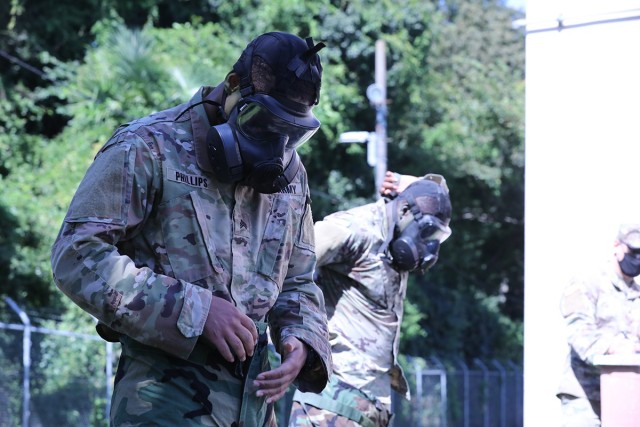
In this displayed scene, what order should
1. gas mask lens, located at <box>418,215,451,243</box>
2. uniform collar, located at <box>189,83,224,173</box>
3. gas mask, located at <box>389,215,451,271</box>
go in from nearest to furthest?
uniform collar, located at <box>189,83,224,173</box> < gas mask, located at <box>389,215,451,271</box> < gas mask lens, located at <box>418,215,451,243</box>

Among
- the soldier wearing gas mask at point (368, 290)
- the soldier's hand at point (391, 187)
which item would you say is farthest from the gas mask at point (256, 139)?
the soldier's hand at point (391, 187)

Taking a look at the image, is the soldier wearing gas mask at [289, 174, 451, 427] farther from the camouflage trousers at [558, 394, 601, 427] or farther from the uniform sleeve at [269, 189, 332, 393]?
the uniform sleeve at [269, 189, 332, 393]

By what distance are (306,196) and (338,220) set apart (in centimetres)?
229

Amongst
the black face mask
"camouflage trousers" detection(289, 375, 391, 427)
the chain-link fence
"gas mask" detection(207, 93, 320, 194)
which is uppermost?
"gas mask" detection(207, 93, 320, 194)

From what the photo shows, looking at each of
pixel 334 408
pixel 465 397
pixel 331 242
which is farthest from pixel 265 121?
pixel 465 397

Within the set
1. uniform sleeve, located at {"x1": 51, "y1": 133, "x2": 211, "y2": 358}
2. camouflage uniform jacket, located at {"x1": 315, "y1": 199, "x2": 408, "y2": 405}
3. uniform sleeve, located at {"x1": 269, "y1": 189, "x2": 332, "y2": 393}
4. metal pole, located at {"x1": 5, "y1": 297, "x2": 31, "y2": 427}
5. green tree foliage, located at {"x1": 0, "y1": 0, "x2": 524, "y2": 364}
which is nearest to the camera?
uniform sleeve, located at {"x1": 51, "y1": 133, "x2": 211, "y2": 358}

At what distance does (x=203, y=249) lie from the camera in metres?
3.29

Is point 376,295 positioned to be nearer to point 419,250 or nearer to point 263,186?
point 419,250

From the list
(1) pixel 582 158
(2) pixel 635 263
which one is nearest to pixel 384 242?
(2) pixel 635 263

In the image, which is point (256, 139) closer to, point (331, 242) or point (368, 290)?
point (331, 242)

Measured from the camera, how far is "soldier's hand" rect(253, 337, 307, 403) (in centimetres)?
322

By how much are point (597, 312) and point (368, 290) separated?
7.31 feet

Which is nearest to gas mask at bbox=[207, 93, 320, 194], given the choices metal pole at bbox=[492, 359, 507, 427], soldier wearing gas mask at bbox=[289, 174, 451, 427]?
soldier wearing gas mask at bbox=[289, 174, 451, 427]

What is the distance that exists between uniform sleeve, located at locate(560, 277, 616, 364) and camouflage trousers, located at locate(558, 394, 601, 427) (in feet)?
1.50
